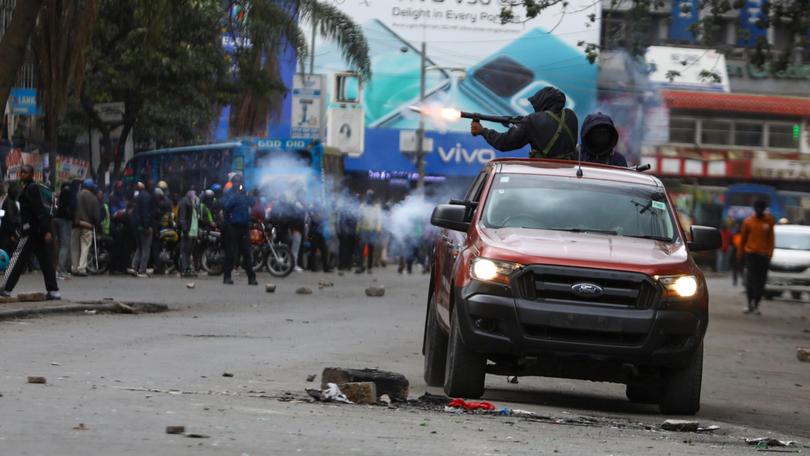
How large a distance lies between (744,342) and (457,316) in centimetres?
1038

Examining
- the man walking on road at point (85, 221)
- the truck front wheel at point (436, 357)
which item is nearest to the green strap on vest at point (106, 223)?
the man walking on road at point (85, 221)

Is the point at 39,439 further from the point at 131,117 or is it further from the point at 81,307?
the point at 131,117

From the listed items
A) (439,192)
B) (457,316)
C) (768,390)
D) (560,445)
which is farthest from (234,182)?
(439,192)

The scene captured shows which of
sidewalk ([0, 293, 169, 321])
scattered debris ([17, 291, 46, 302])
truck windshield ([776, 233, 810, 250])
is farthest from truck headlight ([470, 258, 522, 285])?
truck windshield ([776, 233, 810, 250])

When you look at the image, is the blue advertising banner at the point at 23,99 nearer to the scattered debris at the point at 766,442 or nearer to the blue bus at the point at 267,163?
the blue bus at the point at 267,163

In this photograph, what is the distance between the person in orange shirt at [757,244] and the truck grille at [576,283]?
16.2 metres

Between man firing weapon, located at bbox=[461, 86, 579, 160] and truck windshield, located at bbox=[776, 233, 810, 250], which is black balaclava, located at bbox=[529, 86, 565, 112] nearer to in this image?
man firing weapon, located at bbox=[461, 86, 579, 160]

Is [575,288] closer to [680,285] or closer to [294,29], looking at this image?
[680,285]

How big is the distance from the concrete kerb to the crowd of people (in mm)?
1537

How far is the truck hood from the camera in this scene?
9484 millimetres

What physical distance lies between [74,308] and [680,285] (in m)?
9.73

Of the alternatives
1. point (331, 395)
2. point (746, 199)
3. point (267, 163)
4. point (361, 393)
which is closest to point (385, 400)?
point (361, 393)

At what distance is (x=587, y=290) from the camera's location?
941cm

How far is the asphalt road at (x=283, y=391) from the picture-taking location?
7.24 metres
